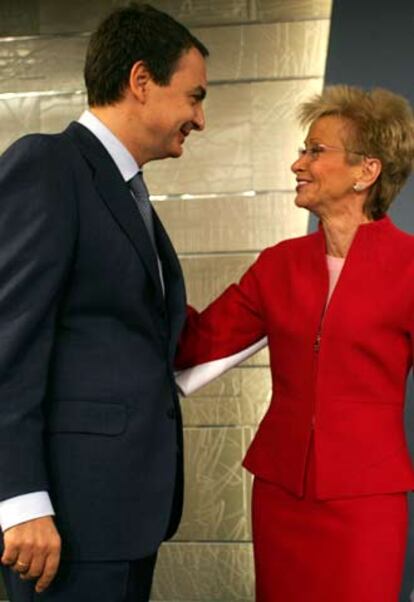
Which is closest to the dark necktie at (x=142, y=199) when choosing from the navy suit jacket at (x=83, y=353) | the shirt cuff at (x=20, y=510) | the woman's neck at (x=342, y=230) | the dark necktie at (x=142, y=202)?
the dark necktie at (x=142, y=202)

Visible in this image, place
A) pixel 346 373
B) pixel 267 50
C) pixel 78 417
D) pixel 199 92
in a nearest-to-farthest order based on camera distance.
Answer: pixel 78 417
pixel 199 92
pixel 346 373
pixel 267 50

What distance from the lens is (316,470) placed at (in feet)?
7.16

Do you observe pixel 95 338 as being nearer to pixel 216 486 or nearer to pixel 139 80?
pixel 139 80

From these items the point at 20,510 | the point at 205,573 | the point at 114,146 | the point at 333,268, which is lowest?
the point at 205,573

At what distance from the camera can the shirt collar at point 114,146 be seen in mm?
1727

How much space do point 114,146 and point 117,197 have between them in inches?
5.0

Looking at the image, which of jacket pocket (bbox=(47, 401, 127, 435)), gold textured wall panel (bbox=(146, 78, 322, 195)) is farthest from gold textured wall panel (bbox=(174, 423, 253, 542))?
jacket pocket (bbox=(47, 401, 127, 435))

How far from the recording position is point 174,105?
70.6 inches

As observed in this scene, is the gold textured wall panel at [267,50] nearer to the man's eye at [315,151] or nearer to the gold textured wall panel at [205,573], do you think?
the man's eye at [315,151]

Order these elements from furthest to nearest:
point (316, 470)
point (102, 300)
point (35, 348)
Answer: 1. point (316, 470)
2. point (102, 300)
3. point (35, 348)

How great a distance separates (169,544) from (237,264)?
97 centimetres

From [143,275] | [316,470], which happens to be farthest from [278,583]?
[143,275]

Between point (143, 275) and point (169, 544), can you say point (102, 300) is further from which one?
point (169, 544)

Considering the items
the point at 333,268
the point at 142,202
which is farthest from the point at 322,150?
the point at 142,202
